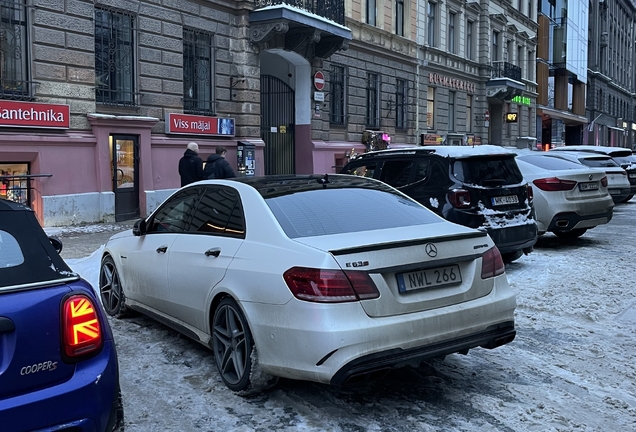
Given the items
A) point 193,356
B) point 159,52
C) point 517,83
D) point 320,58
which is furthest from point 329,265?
point 517,83

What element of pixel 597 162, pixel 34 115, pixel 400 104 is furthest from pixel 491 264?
pixel 400 104

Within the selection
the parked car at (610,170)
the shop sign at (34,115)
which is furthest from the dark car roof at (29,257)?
the parked car at (610,170)

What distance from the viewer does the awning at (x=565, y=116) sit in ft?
159

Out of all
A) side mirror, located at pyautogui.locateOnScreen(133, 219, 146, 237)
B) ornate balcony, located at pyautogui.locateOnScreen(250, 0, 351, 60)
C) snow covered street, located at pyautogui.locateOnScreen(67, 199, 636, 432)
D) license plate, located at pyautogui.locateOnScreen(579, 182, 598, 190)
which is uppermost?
ornate balcony, located at pyautogui.locateOnScreen(250, 0, 351, 60)

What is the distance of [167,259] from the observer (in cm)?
522

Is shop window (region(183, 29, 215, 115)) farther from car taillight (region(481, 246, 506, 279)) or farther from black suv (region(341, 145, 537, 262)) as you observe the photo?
car taillight (region(481, 246, 506, 279))

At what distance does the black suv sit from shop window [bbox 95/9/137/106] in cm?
842

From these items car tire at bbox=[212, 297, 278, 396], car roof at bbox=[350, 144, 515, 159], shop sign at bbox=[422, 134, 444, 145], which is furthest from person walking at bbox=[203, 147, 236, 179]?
shop sign at bbox=[422, 134, 444, 145]

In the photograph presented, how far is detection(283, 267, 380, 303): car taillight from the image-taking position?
3.71 m

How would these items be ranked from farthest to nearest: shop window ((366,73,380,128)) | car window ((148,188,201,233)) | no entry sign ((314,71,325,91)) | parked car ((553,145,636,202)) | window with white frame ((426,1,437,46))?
window with white frame ((426,1,437,46)) < shop window ((366,73,380,128)) < no entry sign ((314,71,325,91)) < parked car ((553,145,636,202)) < car window ((148,188,201,233))

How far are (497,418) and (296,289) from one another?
148 cm

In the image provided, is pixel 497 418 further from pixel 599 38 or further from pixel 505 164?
pixel 599 38

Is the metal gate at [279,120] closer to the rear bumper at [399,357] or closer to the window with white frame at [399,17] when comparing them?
the window with white frame at [399,17]

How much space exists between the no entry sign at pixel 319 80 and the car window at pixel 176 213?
16.2 m
